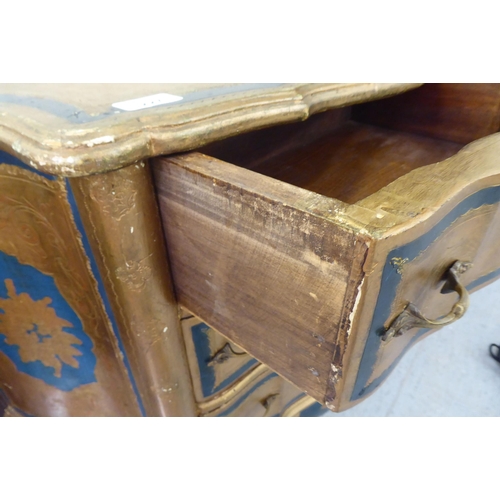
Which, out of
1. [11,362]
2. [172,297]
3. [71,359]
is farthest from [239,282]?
[11,362]

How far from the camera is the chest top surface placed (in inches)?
14.0

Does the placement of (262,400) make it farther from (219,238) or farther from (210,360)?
(219,238)

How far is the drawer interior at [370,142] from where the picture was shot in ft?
2.03

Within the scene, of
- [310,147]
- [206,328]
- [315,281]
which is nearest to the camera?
[315,281]

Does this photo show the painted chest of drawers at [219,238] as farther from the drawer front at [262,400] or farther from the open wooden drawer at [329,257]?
the drawer front at [262,400]

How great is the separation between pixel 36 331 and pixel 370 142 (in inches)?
25.5

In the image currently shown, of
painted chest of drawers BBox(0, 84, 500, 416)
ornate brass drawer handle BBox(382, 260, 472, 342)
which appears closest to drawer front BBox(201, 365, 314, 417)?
painted chest of drawers BBox(0, 84, 500, 416)

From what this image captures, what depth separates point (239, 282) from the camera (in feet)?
1.33

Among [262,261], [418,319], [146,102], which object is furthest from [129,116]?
[418,319]

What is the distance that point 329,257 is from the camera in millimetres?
307

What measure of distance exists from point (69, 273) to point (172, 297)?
130 millimetres

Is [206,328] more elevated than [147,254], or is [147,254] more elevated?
[147,254]

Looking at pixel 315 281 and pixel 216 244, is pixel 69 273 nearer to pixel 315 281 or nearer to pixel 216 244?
pixel 216 244

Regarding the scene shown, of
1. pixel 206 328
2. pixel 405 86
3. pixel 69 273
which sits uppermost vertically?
pixel 405 86
